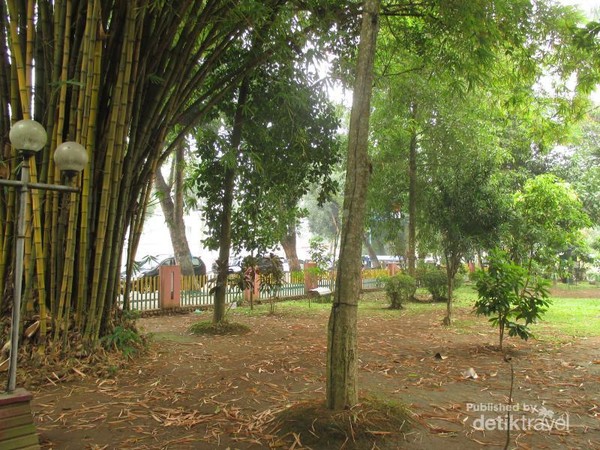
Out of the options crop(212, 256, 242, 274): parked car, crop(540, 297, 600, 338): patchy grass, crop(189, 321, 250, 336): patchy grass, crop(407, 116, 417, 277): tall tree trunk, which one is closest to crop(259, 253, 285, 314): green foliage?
crop(212, 256, 242, 274): parked car

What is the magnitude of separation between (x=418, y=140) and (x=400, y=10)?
7066mm

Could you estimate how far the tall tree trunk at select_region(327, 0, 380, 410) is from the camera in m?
3.00

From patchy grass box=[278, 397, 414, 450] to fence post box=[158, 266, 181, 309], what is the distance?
7.55 meters

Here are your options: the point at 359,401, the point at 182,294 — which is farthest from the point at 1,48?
the point at 182,294

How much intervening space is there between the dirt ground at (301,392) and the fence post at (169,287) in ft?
9.95

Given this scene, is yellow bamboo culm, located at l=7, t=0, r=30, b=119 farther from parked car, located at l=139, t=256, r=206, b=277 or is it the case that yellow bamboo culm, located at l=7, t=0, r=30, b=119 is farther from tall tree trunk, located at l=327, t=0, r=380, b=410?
parked car, located at l=139, t=256, r=206, b=277

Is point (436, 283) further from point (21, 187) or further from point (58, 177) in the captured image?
point (21, 187)

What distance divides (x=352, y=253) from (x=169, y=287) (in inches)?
321

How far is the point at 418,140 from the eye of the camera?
13320mm

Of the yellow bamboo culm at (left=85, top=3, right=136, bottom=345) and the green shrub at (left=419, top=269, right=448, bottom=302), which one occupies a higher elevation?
the yellow bamboo culm at (left=85, top=3, right=136, bottom=345)

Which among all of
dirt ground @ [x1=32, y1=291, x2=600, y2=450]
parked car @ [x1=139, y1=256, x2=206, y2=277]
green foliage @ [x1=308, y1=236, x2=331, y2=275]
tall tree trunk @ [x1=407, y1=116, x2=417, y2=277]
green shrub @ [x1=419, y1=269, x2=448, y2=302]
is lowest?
dirt ground @ [x1=32, y1=291, x2=600, y2=450]

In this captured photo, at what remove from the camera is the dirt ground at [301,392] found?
3.08 meters

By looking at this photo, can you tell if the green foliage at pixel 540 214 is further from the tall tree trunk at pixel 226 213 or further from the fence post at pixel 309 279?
the fence post at pixel 309 279

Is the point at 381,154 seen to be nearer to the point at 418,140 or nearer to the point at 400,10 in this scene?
the point at 418,140
